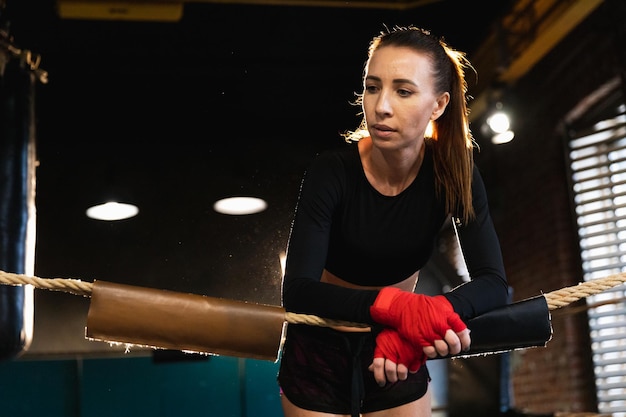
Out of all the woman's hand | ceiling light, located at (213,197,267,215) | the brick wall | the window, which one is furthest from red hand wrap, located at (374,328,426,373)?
the window

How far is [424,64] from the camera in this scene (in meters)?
1.22

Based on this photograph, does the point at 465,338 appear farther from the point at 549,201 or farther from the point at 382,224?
the point at 549,201

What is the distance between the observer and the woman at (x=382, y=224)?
1.18m

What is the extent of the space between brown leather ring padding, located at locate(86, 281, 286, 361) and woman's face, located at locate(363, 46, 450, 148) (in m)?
0.33

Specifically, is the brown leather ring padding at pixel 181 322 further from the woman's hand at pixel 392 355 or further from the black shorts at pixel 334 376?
the woman's hand at pixel 392 355

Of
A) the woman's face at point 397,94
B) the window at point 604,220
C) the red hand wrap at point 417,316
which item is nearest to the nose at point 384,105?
the woman's face at point 397,94

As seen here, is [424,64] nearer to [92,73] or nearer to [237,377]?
[237,377]

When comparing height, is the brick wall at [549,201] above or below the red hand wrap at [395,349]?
above

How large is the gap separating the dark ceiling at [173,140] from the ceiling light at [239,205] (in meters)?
0.03

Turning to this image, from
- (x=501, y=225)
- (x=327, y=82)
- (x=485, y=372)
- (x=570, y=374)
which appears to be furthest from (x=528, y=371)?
(x=327, y=82)

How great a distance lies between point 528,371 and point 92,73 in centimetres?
301

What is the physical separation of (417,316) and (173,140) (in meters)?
1.54

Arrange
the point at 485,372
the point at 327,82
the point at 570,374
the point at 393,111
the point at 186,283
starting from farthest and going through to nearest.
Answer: the point at 570,374 < the point at 485,372 < the point at 327,82 < the point at 186,283 < the point at 393,111

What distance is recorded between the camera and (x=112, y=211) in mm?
2299
